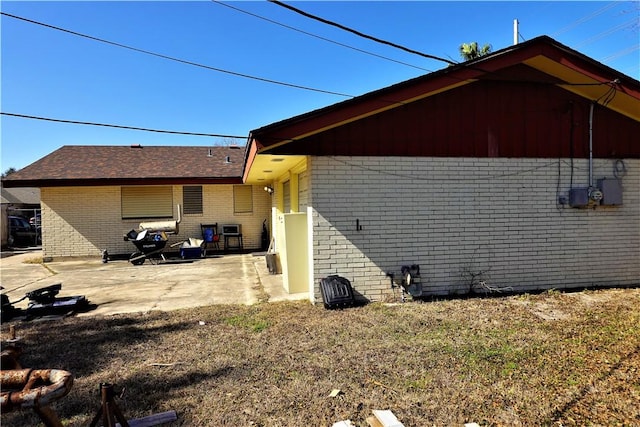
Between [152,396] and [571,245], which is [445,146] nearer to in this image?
[571,245]

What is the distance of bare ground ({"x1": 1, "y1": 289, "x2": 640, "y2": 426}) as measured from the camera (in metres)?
3.15

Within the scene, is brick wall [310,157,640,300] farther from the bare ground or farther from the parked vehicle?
the parked vehicle

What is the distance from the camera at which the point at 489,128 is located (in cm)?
708

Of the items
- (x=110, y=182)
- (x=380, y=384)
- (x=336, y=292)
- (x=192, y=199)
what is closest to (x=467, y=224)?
A: (x=336, y=292)

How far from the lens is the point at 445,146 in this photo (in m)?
6.91

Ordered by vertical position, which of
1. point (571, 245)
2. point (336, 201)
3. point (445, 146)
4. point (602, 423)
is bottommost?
point (602, 423)

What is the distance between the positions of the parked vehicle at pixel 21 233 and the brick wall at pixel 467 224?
75.3ft

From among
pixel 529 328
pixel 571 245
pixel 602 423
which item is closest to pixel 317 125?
pixel 529 328

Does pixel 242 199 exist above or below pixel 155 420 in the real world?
above

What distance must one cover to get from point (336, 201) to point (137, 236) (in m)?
9.03

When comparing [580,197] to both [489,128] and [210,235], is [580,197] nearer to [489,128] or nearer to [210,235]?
[489,128]

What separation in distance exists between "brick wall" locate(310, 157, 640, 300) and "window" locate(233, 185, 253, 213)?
32.9 ft

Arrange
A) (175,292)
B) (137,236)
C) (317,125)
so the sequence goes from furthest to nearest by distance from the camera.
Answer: (137,236), (175,292), (317,125)

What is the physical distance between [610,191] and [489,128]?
2.71 metres
